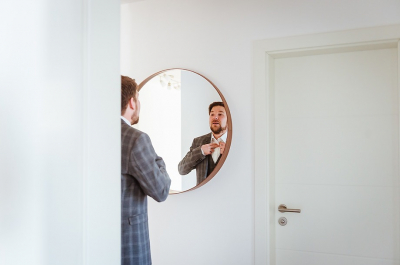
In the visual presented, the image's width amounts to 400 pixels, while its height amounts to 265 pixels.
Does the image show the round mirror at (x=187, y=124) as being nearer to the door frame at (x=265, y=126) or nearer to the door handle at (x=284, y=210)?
the door frame at (x=265, y=126)

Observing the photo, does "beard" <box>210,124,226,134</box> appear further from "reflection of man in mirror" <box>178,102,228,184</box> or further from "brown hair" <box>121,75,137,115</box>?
"brown hair" <box>121,75,137,115</box>

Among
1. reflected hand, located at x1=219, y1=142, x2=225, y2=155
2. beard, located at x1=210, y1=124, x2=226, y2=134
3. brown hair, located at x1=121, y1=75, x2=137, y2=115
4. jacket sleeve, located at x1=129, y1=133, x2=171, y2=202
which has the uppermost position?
brown hair, located at x1=121, y1=75, x2=137, y2=115

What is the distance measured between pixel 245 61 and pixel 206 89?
28cm

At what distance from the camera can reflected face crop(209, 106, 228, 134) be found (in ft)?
7.48

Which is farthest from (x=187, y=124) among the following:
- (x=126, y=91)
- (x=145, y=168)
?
(x=145, y=168)

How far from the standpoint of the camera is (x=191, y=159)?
2.36 metres

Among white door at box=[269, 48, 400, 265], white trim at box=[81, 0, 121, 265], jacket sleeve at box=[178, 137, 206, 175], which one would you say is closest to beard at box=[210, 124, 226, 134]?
jacket sleeve at box=[178, 137, 206, 175]

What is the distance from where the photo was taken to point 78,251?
709 mm

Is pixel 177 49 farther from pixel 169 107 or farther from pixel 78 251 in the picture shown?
pixel 78 251

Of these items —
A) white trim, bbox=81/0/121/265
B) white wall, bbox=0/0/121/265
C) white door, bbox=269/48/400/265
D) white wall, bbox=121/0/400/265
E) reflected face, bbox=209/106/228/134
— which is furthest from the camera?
reflected face, bbox=209/106/228/134

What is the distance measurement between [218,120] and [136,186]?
2.47 ft

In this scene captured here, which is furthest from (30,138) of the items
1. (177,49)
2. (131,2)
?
(131,2)

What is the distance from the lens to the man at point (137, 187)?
→ 167 centimetres

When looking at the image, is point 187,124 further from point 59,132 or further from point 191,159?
point 59,132
